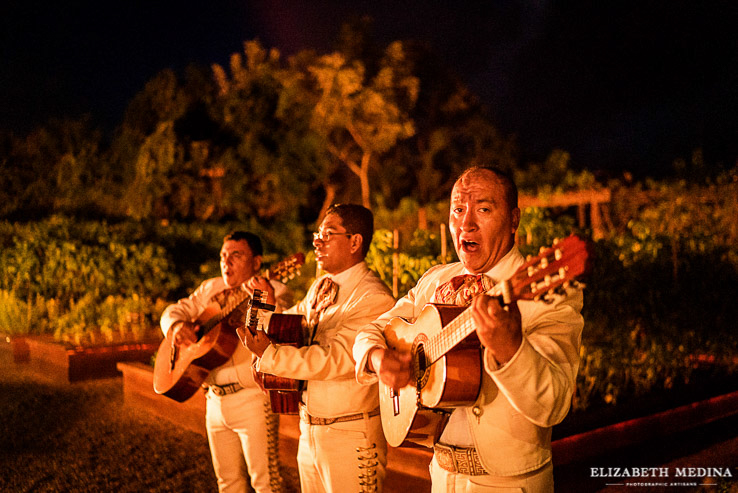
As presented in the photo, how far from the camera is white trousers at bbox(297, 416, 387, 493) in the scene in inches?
129

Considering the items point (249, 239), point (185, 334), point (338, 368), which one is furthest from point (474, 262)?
point (185, 334)

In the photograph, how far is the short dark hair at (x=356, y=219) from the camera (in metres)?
3.66

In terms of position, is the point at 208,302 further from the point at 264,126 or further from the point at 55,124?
the point at 55,124

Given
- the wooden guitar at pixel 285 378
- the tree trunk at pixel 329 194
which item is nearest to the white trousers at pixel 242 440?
the wooden guitar at pixel 285 378

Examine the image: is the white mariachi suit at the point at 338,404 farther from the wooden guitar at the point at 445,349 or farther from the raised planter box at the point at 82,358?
the raised planter box at the point at 82,358

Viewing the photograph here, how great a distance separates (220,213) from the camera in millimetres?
22141

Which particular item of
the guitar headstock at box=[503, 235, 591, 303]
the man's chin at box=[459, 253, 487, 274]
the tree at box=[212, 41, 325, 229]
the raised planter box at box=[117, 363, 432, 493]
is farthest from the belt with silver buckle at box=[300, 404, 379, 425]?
the tree at box=[212, 41, 325, 229]

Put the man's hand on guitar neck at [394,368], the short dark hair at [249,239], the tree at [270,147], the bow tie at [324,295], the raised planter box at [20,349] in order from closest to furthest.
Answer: the man's hand on guitar neck at [394,368]
the bow tie at [324,295]
the short dark hair at [249,239]
the raised planter box at [20,349]
the tree at [270,147]

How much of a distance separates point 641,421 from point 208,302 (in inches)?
140

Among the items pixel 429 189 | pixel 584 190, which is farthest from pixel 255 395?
pixel 429 189

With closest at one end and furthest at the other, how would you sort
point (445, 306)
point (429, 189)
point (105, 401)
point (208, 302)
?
point (445, 306) → point (208, 302) → point (105, 401) → point (429, 189)

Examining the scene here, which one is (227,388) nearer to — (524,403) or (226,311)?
(226,311)

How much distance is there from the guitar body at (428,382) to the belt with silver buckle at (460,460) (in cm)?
8

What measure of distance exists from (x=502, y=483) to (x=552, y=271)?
91 cm
